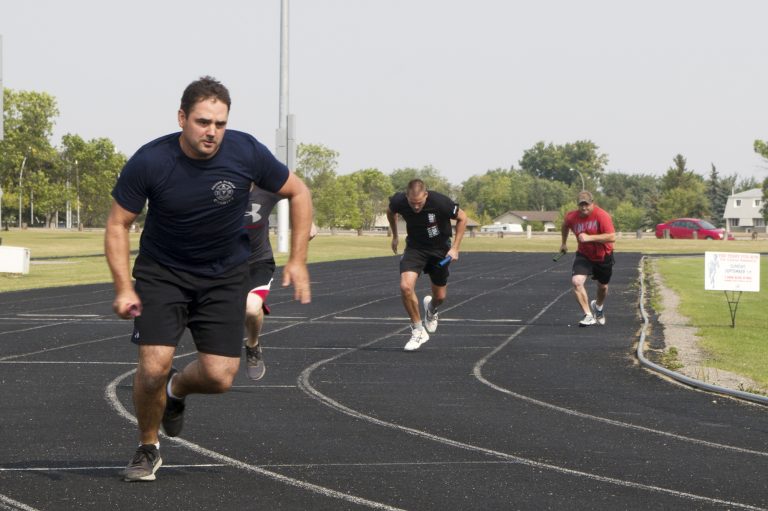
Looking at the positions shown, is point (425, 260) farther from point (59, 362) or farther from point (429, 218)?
point (59, 362)

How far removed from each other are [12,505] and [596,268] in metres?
11.8

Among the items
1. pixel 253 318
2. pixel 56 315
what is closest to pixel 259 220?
pixel 253 318

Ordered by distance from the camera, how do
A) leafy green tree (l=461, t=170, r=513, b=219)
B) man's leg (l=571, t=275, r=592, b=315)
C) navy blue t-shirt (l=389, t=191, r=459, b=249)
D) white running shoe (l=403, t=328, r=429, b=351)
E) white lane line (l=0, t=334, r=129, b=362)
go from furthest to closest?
1. leafy green tree (l=461, t=170, r=513, b=219)
2. man's leg (l=571, t=275, r=592, b=315)
3. navy blue t-shirt (l=389, t=191, r=459, b=249)
4. white running shoe (l=403, t=328, r=429, b=351)
5. white lane line (l=0, t=334, r=129, b=362)

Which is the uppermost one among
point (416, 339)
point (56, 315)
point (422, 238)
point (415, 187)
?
point (415, 187)

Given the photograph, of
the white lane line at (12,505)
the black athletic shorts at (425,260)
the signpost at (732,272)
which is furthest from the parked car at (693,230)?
the white lane line at (12,505)

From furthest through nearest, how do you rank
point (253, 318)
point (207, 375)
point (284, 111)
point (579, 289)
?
point (284, 111), point (579, 289), point (253, 318), point (207, 375)

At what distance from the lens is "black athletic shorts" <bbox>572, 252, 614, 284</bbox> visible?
1627cm

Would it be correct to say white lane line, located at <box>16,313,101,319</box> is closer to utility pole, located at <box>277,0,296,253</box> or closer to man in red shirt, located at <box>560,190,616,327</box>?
man in red shirt, located at <box>560,190,616,327</box>

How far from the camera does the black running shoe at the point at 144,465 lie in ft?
20.0

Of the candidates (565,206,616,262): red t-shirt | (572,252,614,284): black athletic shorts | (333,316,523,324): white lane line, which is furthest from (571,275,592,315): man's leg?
(333,316,523,324): white lane line

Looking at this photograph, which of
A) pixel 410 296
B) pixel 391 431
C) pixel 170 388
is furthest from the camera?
pixel 410 296

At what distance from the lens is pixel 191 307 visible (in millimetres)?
6246

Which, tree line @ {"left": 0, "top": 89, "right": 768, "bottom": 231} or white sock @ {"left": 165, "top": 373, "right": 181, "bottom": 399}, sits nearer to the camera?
white sock @ {"left": 165, "top": 373, "right": 181, "bottom": 399}

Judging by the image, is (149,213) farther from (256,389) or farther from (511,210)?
(511,210)
